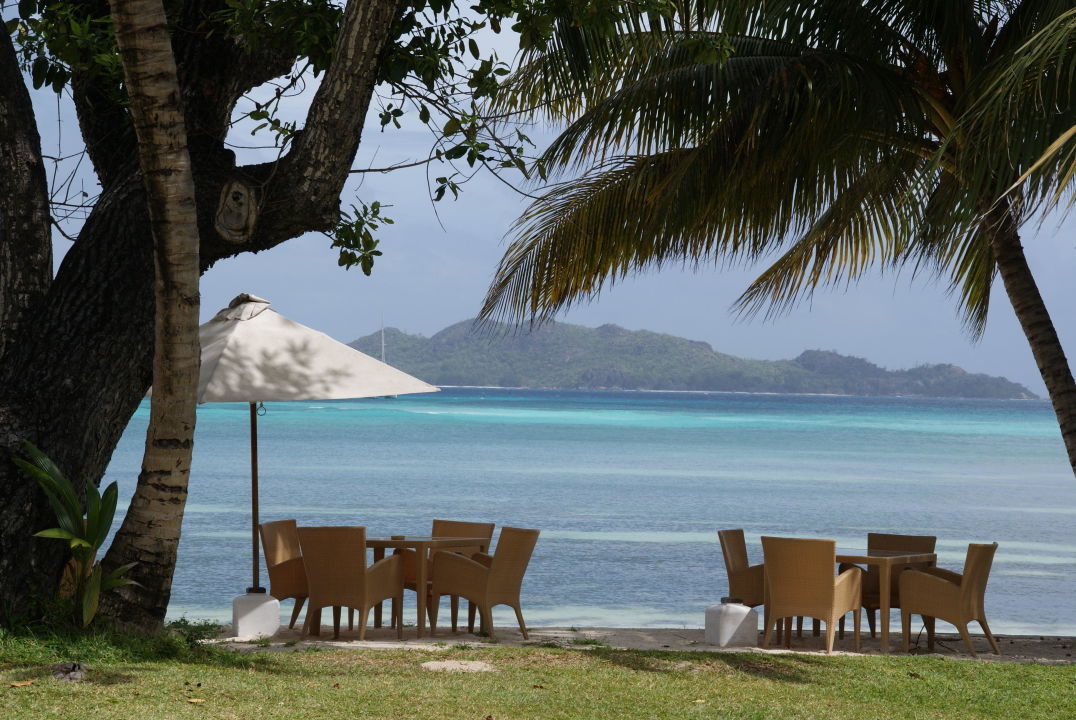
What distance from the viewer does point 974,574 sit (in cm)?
704

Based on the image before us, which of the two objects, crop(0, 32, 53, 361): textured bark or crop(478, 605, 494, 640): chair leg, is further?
crop(478, 605, 494, 640): chair leg

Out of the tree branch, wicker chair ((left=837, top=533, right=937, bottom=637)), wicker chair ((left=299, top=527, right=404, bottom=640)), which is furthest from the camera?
wicker chair ((left=837, top=533, right=937, bottom=637))

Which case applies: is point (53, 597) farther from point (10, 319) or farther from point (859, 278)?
point (859, 278)

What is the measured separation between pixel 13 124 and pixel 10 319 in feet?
3.48

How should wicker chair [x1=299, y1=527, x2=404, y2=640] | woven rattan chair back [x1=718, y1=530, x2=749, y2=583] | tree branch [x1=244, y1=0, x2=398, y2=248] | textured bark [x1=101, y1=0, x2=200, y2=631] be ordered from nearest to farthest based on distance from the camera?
textured bark [x1=101, y1=0, x2=200, y2=631] < tree branch [x1=244, y1=0, x2=398, y2=248] < wicker chair [x1=299, y1=527, x2=404, y2=640] < woven rattan chair back [x1=718, y1=530, x2=749, y2=583]

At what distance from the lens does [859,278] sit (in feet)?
32.1

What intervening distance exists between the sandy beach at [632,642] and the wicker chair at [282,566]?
0.86 ft

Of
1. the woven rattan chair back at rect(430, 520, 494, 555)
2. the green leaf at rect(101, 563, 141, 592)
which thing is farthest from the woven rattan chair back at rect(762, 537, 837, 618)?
the green leaf at rect(101, 563, 141, 592)

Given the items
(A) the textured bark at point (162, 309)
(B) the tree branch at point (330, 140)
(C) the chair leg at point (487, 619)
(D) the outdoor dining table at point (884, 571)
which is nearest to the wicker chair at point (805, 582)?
(D) the outdoor dining table at point (884, 571)

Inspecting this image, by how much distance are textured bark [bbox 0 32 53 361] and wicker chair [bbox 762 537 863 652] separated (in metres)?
4.66

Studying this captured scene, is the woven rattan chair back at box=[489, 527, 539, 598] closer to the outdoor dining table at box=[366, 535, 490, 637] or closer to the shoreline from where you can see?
the outdoor dining table at box=[366, 535, 490, 637]

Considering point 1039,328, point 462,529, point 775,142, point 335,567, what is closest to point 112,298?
point 335,567

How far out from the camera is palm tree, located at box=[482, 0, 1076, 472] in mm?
7203

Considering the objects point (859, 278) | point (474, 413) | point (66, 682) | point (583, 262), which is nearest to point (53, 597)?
point (66, 682)
